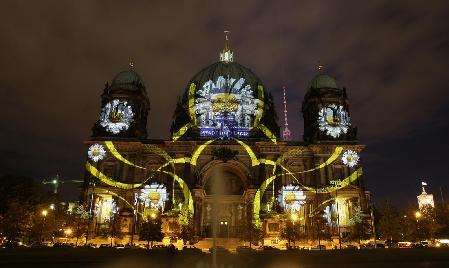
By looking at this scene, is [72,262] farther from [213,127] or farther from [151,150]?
[213,127]

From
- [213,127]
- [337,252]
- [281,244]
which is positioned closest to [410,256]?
[337,252]

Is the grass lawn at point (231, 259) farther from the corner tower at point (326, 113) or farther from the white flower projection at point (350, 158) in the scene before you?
the corner tower at point (326, 113)

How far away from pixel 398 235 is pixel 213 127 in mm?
36879

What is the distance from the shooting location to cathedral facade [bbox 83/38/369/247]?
63.5 meters

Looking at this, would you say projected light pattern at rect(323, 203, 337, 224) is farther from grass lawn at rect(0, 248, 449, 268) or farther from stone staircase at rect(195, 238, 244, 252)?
grass lawn at rect(0, 248, 449, 268)

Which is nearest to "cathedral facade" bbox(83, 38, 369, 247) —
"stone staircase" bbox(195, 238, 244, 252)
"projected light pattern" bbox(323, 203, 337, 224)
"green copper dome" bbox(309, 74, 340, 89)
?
"projected light pattern" bbox(323, 203, 337, 224)

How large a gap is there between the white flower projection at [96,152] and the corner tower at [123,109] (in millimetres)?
1873

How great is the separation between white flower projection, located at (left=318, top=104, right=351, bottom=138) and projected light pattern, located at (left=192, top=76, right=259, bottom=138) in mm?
13705

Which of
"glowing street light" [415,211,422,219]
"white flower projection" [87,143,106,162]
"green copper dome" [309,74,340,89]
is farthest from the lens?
"green copper dome" [309,74,340,89]

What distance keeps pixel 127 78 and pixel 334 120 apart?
41.3 m

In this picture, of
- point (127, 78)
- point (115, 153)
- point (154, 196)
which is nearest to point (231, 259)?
point (154, 196)

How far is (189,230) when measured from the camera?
57594mm

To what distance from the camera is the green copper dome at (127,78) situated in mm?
76000

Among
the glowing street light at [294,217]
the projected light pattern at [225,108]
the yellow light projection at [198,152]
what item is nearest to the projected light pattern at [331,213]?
the glowing street light at [294,217]
